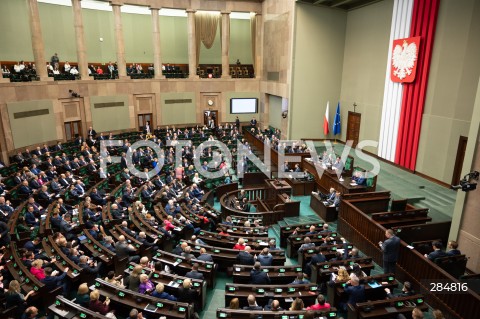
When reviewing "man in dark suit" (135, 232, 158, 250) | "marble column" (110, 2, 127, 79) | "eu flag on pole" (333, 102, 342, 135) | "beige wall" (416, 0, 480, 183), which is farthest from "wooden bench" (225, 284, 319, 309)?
"marble column" (110, 2, 127, 79)

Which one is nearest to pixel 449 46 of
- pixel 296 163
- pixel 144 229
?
pixel 296 163

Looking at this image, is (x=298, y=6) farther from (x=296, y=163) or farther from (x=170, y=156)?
(x=170, y=156)

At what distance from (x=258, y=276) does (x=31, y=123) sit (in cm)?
1569

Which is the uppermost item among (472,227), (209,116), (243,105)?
(243,105)

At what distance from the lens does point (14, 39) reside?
61.4 ft

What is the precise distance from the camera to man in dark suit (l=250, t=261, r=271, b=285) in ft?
21.9

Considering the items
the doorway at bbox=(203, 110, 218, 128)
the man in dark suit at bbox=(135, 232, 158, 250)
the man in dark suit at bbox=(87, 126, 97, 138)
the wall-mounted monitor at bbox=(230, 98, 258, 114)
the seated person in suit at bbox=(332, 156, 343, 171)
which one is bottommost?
the man in dark suit at bbox=(135, 232, 158, 250)

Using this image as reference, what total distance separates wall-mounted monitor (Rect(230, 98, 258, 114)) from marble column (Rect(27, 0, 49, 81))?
12224 mm

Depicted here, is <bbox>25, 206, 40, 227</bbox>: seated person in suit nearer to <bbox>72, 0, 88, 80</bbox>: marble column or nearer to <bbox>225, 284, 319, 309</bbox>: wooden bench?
<bbox>225, 284, 319, 309</bbox>: wooden bench

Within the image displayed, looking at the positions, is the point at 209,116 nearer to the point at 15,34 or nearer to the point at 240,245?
the point at 15,34

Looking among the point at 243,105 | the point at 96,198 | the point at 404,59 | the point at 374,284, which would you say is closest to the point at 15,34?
the point at 96,198

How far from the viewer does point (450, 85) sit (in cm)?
1226

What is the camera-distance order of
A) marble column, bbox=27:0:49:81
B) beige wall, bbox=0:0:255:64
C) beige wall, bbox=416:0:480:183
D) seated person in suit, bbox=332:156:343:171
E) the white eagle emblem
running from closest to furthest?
beige wall, bbox=416:0:480:183, seated person in suit, bbox=332:156:343:171, the white eagle emblem, marble column, bbox=27:0:49:81, beige wall, bbox=0:0:255:64

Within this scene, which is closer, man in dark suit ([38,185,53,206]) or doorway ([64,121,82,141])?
man in dark suit ([38,185,53,206])
